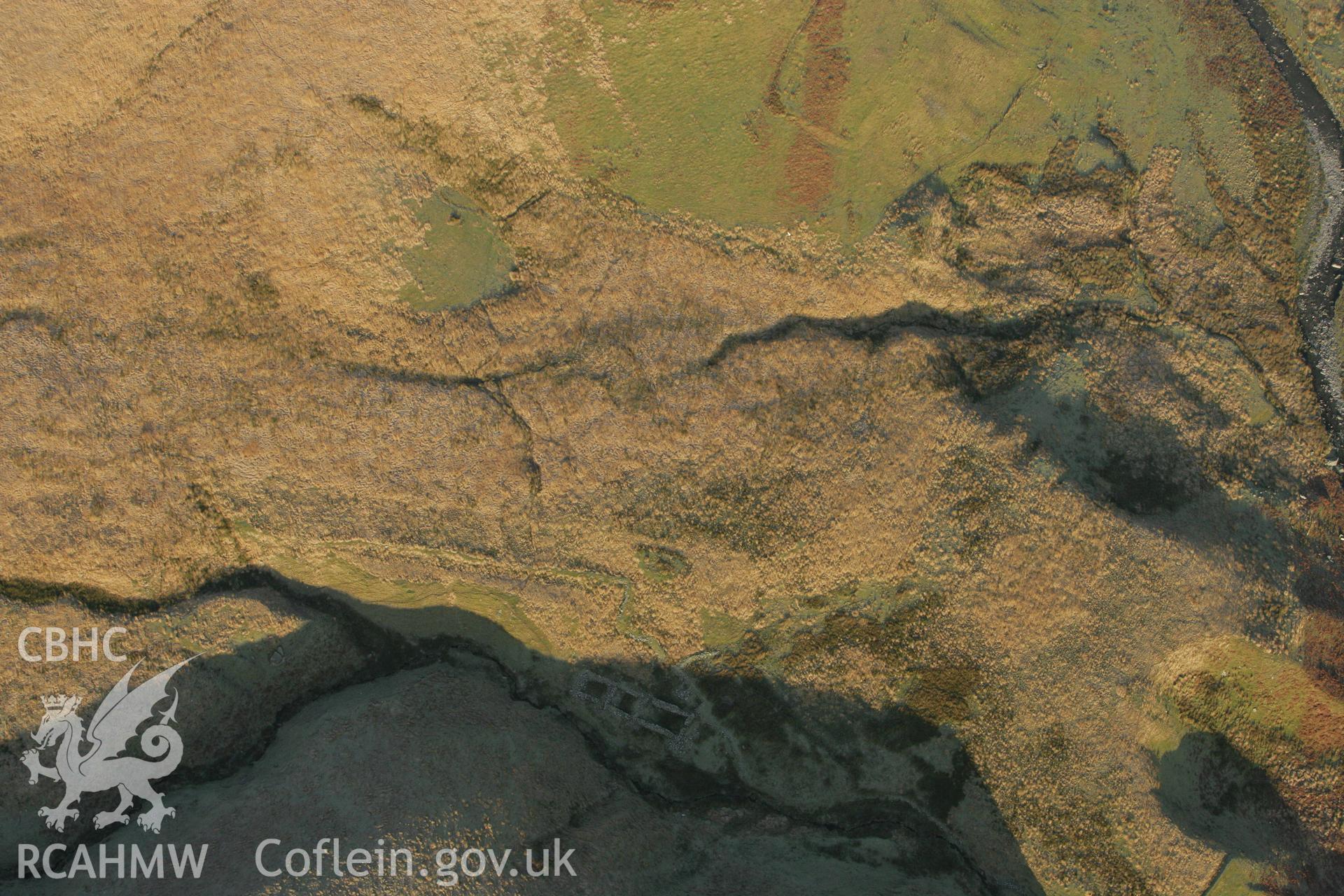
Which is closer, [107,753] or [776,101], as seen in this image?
[107,753]

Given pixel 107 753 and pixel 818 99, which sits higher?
pixel 818 99

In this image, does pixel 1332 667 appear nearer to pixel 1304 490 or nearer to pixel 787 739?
pixel 1304 490

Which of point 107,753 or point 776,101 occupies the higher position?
point 776,101

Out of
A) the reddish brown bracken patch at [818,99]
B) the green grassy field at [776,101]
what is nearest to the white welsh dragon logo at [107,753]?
the green grassy field at [776,101]

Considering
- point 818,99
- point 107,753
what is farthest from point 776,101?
point 107,753

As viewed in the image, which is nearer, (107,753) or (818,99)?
(107,753)

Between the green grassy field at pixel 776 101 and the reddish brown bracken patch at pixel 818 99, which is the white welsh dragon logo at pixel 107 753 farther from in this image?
the reddish brown bracken patch at pixel 818 99

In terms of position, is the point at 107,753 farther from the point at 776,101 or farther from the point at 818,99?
the point at 818,99

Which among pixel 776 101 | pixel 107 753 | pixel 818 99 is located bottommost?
pixel 107 753
